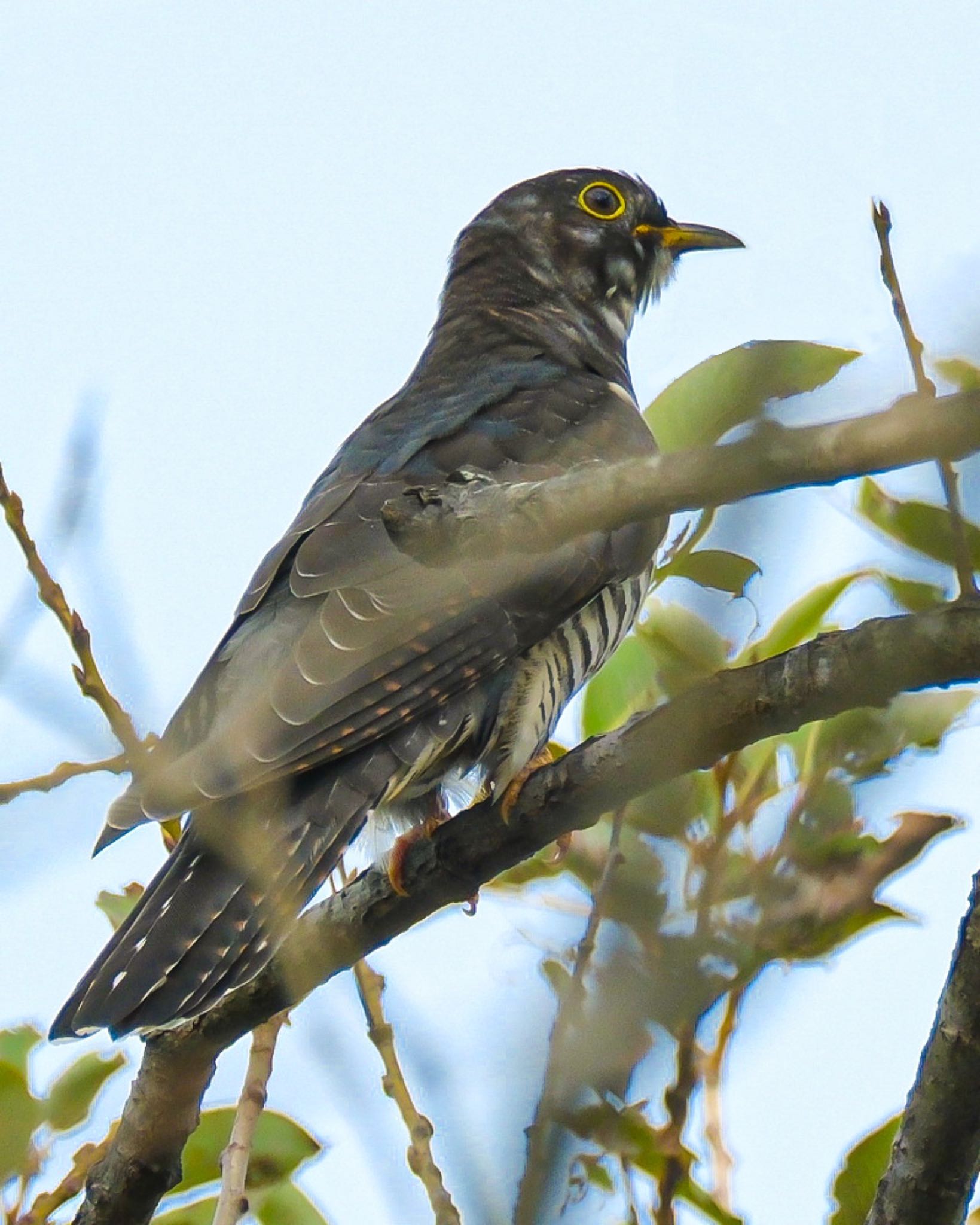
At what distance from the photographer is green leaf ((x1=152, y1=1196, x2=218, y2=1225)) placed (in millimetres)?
3121

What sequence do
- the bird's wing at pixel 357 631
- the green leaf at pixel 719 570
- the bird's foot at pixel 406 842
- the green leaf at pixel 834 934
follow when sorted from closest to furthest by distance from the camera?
the green leaf at pixel 719 570, the green leaf at pixel 834 934, the bird's foot at pixel 406 842, the bird's wing at pixel 357 631

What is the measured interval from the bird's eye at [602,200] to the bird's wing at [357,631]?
82.2 inches

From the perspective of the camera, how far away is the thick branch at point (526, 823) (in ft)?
6.75

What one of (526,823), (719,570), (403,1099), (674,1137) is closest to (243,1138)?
(403,1099)

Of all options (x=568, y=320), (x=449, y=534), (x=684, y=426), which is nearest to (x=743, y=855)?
(x=449, y=534)

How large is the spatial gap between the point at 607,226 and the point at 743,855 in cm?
466

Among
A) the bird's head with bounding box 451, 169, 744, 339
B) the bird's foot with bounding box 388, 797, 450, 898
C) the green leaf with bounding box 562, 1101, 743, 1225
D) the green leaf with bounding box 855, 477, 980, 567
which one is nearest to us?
the green leaf with bounding box 562, 1101, 743, 1225

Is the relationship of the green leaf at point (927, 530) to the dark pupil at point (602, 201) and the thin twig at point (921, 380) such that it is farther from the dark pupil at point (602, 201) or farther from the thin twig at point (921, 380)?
the dark pupil at point (602, 201)

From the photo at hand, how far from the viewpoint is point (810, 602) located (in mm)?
2910

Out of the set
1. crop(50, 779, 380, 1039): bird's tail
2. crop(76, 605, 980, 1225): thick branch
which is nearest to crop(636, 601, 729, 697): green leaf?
crop(76, 605, 980, 1225): thick branch

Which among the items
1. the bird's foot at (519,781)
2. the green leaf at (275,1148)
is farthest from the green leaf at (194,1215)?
the bird's foot at (519,781)

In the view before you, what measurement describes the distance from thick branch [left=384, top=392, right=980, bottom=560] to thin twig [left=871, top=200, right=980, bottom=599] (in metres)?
0.05

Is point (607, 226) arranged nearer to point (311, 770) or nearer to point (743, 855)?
point (311, 770)

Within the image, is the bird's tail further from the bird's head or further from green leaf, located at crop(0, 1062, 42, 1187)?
the bird's head
